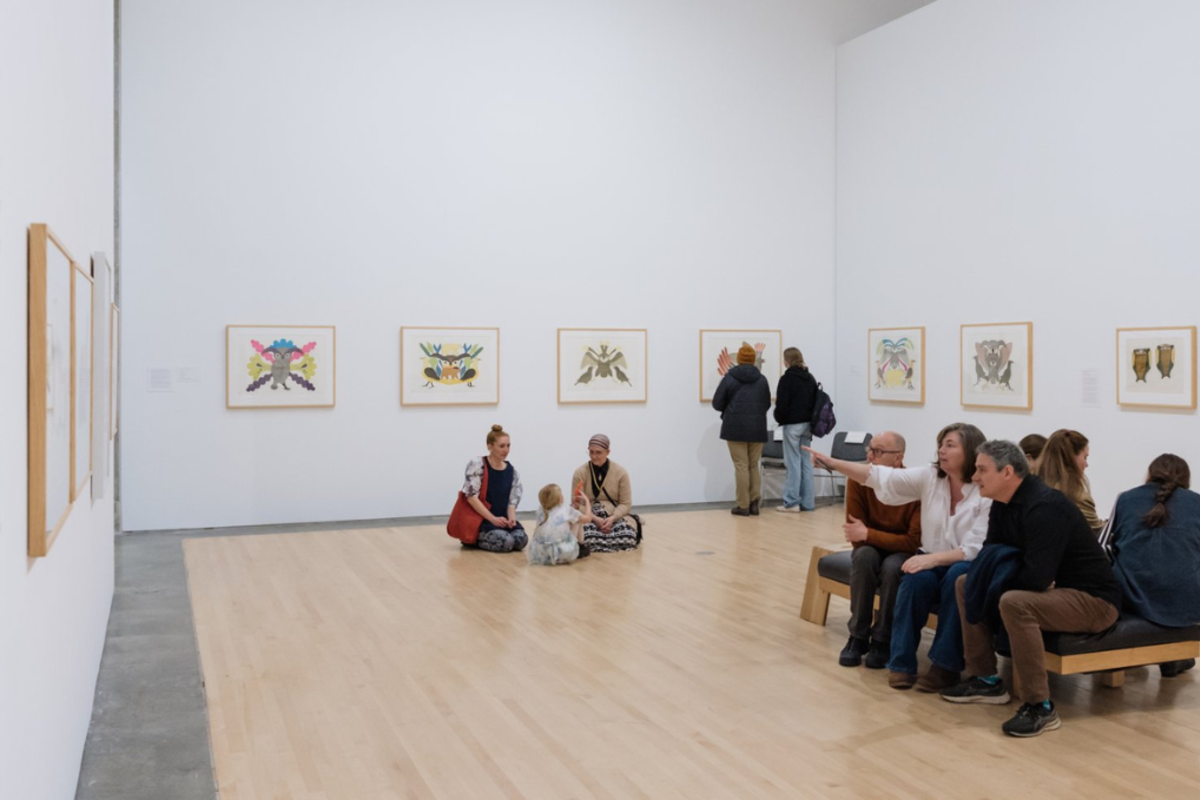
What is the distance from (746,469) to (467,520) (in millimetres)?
4527

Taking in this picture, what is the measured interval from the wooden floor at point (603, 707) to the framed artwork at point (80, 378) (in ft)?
5.21

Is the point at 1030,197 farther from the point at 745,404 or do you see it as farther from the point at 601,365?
the point at 601,365

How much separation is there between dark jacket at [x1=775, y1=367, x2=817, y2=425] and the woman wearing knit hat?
407 centimetres

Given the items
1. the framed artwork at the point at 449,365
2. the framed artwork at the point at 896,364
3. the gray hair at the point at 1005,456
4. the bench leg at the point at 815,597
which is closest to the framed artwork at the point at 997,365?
the framed artwork at the point at 896,364

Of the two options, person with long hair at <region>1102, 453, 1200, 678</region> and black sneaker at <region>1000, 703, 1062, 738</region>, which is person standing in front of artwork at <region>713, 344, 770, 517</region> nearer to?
person with long hair at <region>1102, 453, 1200, 678</region>

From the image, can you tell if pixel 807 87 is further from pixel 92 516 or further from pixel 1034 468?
pixel 92 516

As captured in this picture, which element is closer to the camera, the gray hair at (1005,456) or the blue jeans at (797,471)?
the gray hair at (1005,456)

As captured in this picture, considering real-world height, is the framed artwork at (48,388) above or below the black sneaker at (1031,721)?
above

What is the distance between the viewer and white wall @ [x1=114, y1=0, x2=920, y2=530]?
517 inches

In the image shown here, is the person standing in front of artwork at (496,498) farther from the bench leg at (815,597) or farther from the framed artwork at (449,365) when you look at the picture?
the bench leg at (815,597)

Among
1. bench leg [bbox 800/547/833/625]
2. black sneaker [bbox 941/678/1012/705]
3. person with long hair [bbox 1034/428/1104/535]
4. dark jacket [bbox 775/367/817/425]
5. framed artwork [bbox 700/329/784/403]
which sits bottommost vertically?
black sneaker [bbox 941/678/1012/705]

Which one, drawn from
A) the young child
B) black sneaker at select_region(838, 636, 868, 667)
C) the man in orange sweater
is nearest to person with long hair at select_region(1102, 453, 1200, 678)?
the man in orange sweater

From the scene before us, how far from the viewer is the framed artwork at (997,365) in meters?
13.0

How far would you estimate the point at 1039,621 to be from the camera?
5.98m
